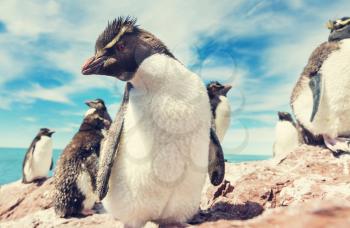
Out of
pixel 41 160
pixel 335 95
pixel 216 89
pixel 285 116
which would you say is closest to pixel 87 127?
pixel 335 95

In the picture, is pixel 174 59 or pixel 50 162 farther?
pixel 50 162

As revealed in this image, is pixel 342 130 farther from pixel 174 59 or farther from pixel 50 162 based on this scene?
pixel 50 162

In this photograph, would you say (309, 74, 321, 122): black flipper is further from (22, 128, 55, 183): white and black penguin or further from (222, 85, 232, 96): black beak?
(22, 128, 55, 183): white and black penguin

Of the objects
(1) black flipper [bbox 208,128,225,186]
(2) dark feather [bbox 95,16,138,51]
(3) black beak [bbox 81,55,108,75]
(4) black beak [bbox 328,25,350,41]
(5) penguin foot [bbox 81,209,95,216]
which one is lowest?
(5) penguin foot [bbox 81,209,95,216]

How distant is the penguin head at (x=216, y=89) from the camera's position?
11.4 m

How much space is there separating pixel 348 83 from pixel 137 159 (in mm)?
4074

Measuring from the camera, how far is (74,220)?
646cm

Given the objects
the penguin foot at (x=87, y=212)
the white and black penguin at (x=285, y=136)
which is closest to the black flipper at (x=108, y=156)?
the penguin foot at (x=87, y=212)

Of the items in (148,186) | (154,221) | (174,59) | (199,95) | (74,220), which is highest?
(174,59)

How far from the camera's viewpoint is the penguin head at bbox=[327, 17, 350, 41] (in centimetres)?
654

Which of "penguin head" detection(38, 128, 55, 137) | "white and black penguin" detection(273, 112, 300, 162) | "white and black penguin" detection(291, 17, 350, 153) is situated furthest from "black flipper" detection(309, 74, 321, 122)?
"penguin head" detection(38, 128, 55, 137)

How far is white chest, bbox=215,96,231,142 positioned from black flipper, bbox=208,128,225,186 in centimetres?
652

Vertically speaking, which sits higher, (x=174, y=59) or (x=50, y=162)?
(x=174, y=59)

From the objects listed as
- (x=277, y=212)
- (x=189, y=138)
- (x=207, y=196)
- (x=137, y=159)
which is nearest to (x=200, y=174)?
(x=189, y=138)
